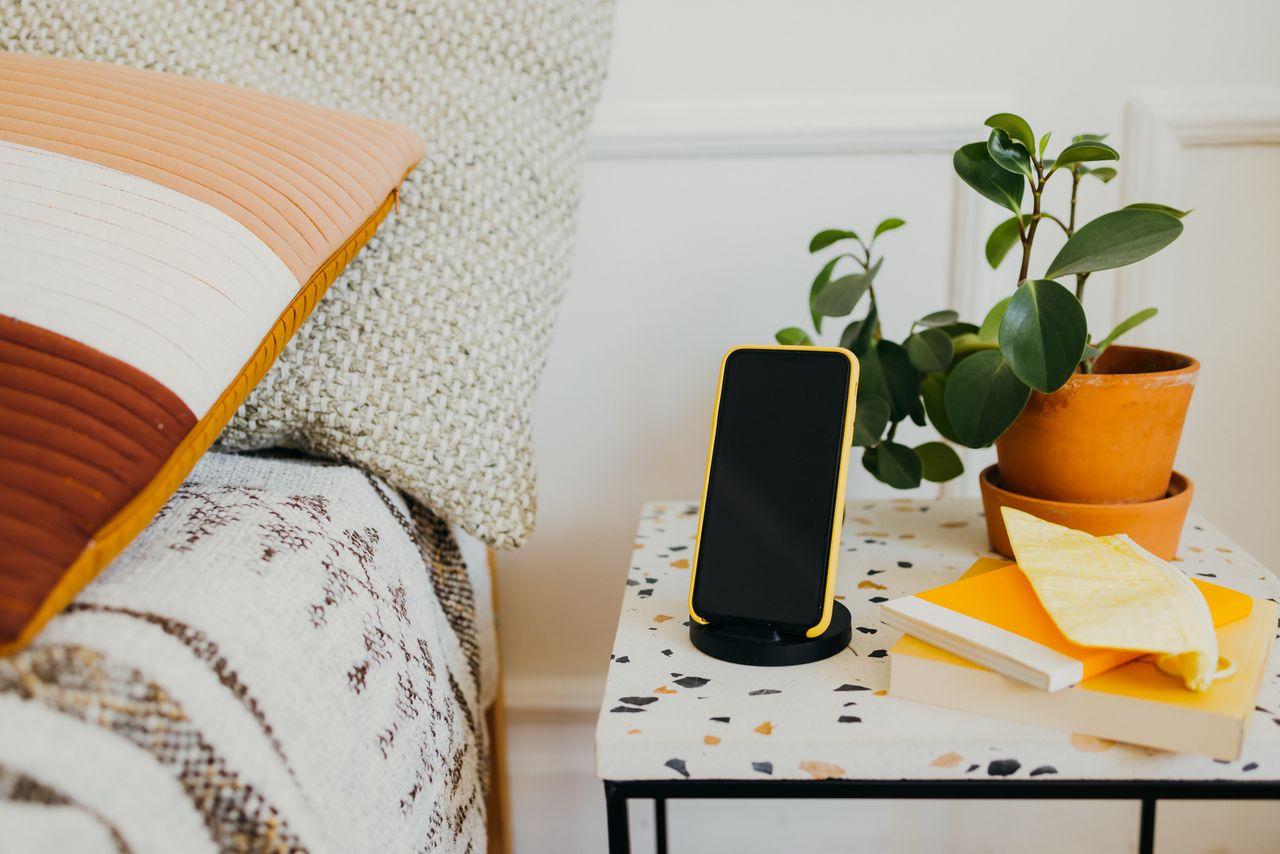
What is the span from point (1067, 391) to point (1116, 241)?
10 cm

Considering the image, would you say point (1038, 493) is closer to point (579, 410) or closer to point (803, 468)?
point (803, 468)

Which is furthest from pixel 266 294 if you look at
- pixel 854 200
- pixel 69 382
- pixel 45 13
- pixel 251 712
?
pixel 854 200

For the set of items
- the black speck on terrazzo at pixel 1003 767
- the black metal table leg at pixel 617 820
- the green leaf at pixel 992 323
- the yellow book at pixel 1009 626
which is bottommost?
the black metal table leg at pixel 617 820

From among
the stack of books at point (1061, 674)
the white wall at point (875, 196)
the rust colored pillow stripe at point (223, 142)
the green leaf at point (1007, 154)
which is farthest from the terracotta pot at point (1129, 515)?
the rust colored pillow stripe at point (223, 142)

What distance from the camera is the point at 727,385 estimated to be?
583 millimetres

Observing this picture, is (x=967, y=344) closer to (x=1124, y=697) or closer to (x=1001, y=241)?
(x=1001, y=241)

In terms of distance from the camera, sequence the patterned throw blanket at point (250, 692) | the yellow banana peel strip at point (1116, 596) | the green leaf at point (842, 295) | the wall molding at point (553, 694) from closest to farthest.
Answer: the patterned throw blanket at point (250, 692) < the yellow banana peel strip at point (1116, 596) < the green leaf at point (842, 295) < the wall molding at point (553, 694)

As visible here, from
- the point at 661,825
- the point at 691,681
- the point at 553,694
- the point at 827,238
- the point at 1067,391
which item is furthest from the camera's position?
the point at 553,694

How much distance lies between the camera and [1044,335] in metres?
0.56

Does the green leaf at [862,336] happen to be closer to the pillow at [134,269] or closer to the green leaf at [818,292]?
the green leaf at [818,292]

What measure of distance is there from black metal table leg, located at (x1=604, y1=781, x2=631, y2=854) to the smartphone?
0.38 ft

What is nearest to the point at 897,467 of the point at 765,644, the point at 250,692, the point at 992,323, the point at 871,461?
the point at 871,461

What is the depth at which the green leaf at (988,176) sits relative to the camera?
1.98 feet

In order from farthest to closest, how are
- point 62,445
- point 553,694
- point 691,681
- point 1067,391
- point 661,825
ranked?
point 553,694, point 661,825, point 1067,391, point 691,681, point 62,445
